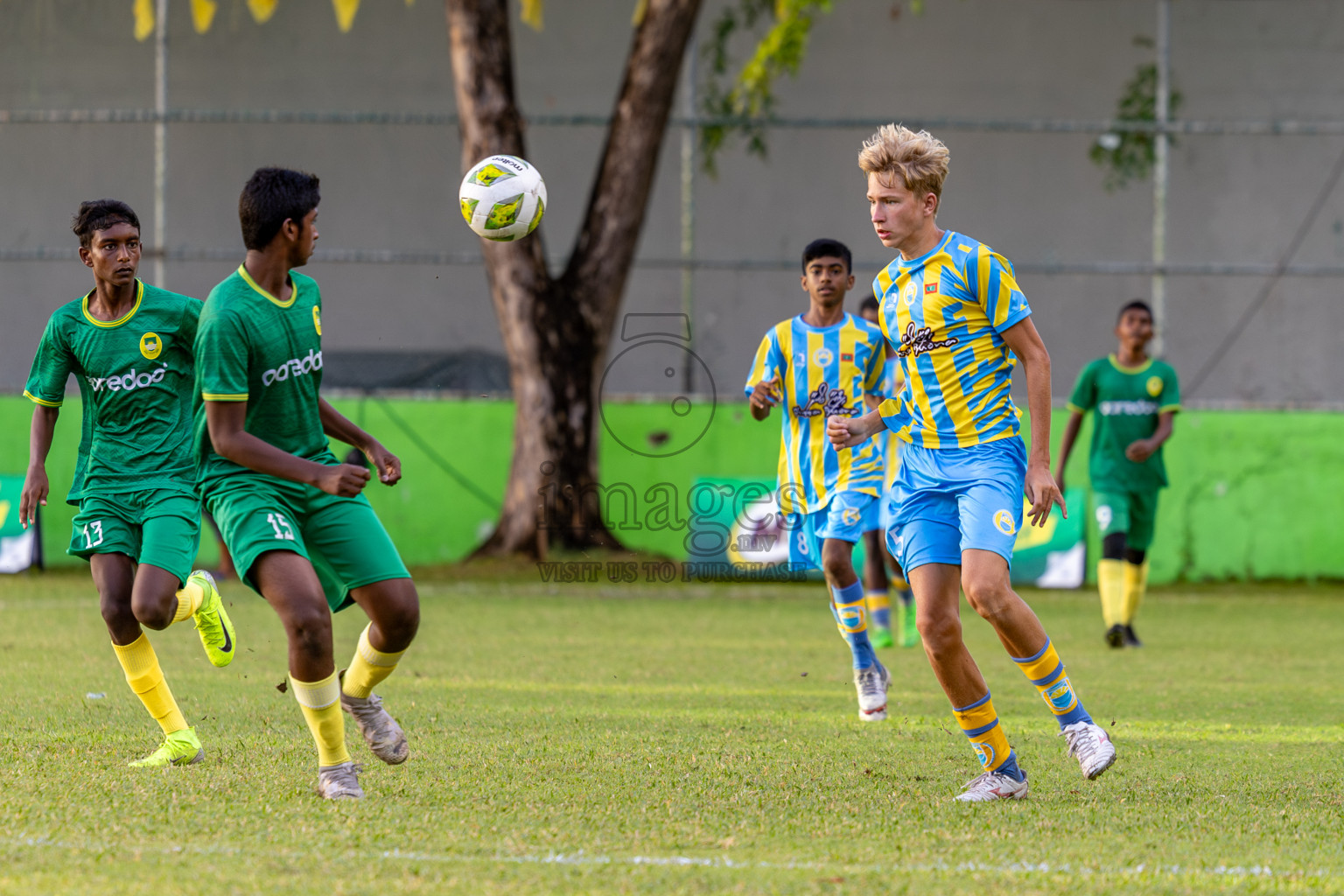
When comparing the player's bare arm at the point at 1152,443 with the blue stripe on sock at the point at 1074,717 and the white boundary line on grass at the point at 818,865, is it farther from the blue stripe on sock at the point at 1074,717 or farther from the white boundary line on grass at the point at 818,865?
the white boundary line on grass at the point at 818,865

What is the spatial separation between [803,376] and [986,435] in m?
2.68

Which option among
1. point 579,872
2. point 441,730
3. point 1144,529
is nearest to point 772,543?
point 1144,529

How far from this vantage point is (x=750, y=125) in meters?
16.3

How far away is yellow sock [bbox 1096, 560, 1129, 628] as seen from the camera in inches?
398

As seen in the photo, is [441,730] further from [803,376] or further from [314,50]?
[314,50]

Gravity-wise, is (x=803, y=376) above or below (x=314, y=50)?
below

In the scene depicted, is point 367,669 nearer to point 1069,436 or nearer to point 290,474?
point 290,474

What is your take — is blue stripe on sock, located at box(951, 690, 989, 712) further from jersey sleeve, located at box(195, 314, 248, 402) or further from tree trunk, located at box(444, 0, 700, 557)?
tree trunk, located at box(444, 0, 700, 557)

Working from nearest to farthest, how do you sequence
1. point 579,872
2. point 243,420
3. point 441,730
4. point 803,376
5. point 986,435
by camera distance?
point 579,872
point 243,420
point 986,435
point 441,730
point 803,376

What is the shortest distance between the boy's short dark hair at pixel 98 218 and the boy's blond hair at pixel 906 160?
2.74 metres

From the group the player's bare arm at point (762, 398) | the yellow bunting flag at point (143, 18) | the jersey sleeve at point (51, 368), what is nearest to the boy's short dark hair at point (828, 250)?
the player's bare arm at point (762, 398)

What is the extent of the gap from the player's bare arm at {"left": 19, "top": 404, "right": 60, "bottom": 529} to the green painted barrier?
8.85m

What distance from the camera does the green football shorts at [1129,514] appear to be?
1035 cm

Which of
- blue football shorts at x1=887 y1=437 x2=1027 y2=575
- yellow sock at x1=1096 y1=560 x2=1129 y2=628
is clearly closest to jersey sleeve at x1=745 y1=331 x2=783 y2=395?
blue football shorts at x1=887 y1=437 x2=1027 y2=575
